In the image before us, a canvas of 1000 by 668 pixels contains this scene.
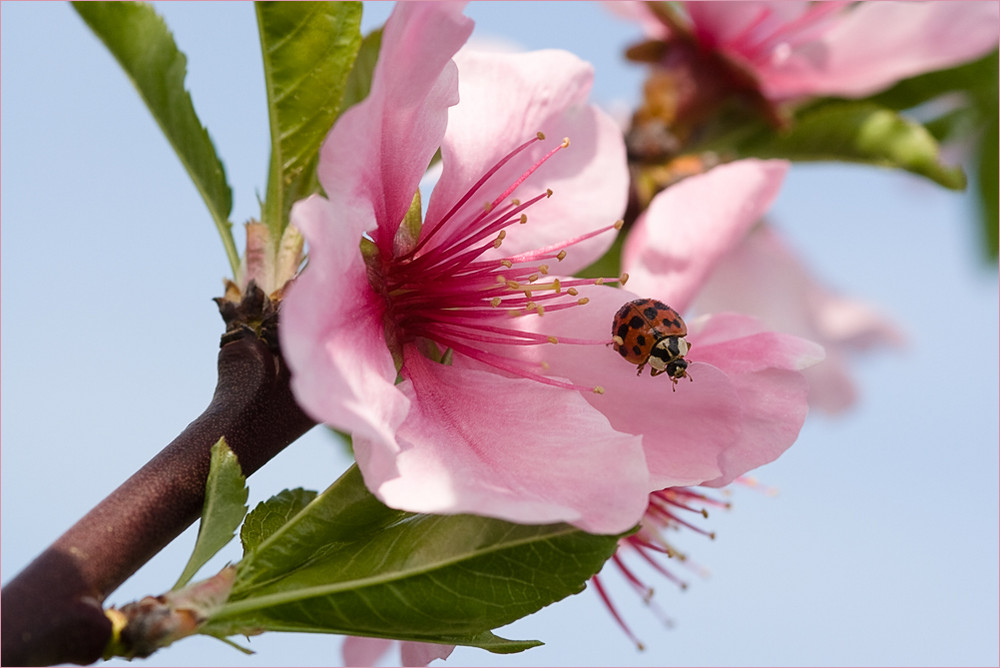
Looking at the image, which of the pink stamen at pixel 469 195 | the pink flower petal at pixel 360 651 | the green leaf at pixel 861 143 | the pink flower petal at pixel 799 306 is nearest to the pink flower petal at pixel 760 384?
the pink stamen at pixel 469 195

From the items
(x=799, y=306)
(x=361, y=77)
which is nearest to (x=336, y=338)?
(x=361, y=77)

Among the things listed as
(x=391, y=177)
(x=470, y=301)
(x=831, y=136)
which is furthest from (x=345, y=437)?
(x=831, y=136)

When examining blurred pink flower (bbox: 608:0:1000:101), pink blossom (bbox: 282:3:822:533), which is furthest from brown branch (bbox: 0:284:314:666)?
blurred pink flower (bbox: 608:0:1000:101)

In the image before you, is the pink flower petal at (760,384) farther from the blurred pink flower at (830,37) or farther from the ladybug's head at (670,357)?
the blurred pink flower at (830,37)

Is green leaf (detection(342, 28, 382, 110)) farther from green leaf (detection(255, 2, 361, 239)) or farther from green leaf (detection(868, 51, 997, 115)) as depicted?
green leaf (detection(868, 51, 997, 115))

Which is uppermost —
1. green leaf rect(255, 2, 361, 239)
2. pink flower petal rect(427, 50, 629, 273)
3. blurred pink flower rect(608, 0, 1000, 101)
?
blurred pink flower rect(608, 0, 1000, 101)

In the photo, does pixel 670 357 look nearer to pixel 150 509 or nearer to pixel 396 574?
pixel 396 574

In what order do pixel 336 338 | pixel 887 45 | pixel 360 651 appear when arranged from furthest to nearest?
pixel 887 45, pixel 360 651, pixel 336 338
